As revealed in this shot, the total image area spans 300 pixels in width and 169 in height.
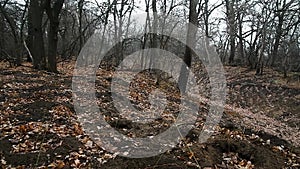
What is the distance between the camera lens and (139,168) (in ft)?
13.3

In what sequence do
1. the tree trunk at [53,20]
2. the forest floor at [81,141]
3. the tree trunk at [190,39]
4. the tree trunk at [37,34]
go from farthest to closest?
the tree trunk at [37,34] → the tree trunk at [190,39] → the tree trunk at [53,20] → the forest floor at [81,141]

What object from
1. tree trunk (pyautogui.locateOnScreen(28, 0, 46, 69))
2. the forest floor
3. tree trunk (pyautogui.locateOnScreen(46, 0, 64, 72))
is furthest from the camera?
tree trunk (pyautogui.locateOnScreen(28, 0, 46, 69))

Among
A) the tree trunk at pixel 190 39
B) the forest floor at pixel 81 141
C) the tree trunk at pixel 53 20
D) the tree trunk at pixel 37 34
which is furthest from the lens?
the tree trunk at pixel 37 34

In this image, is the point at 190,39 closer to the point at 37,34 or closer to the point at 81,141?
the point at 37,34

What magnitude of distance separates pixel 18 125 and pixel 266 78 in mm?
15150

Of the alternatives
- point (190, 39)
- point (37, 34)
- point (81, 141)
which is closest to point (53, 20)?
point (37, 34)

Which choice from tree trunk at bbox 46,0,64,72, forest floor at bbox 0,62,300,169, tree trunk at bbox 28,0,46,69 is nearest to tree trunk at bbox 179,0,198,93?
forest floor at bbox 0,62,300,169

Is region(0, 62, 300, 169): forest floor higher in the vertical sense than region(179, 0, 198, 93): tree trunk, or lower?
lower

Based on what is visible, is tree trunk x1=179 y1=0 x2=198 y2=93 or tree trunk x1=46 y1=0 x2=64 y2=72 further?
tree trunk x1=179 y1=0 x2=198 y2=93

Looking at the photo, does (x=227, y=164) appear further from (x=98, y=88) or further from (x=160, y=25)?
(x=160, y=25)

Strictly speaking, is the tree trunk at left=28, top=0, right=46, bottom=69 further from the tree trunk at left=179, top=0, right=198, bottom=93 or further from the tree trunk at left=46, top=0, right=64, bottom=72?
the tree trunk at left=179, top=0, right=198, bottom=93

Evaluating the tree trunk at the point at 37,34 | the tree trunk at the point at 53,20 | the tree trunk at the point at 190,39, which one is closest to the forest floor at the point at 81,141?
the tree trunk at the point at 53,20

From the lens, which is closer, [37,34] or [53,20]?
[53,20]

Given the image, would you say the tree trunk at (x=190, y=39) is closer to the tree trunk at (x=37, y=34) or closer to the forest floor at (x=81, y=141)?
the forest floor at (x=81, y=141)
